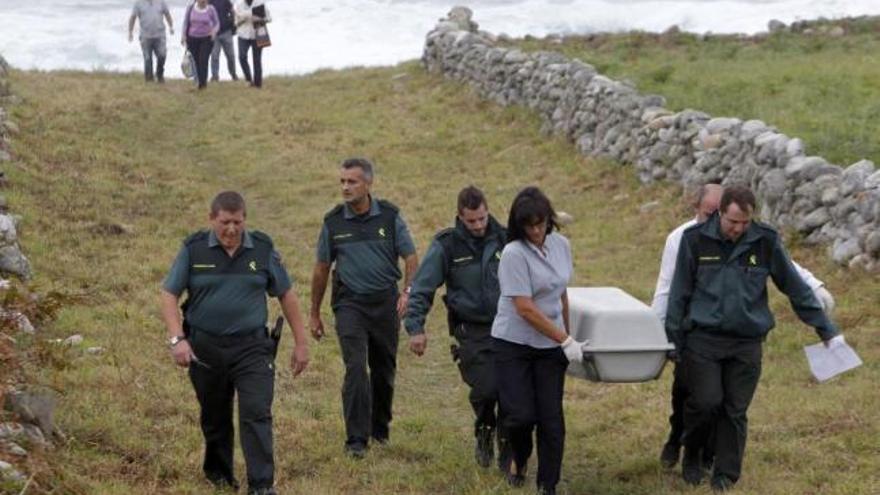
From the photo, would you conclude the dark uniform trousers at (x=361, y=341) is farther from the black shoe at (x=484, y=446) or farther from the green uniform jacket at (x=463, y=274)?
the black shoe at (x=484, y=446)

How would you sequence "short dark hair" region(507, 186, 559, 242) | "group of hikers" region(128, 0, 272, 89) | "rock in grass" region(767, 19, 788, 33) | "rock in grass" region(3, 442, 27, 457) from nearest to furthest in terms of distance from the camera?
"rock in grass" region(3, 442, 27, 457) → "short dark hair" region(507, 186, 559, 242) → "group of hikers" region(128, 0, 272, 89) → "rock in grass" region(767, 19, 788, 33)

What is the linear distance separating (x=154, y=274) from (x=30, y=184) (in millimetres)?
3356

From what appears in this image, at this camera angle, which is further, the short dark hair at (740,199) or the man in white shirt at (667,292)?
the man in white shirt at (667,292)

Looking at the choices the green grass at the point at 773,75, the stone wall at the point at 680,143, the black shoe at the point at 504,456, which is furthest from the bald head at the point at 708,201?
the green grass at the point at 773,75

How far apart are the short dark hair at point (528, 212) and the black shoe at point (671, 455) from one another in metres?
1.87

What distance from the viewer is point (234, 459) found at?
8.83 m

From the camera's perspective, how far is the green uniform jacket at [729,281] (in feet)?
26.1

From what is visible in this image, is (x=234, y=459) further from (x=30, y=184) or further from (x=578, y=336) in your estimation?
(x=30, y=184)

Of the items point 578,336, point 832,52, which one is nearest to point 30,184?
point 578,336

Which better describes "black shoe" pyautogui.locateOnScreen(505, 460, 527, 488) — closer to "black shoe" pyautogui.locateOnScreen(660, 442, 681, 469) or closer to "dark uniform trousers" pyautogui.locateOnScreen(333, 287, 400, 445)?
"black shoe" pyautogui.locateOnScreen(660, 442, 681, 469)

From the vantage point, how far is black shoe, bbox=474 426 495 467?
888 cm

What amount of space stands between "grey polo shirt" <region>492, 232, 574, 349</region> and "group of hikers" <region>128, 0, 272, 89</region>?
1822cm

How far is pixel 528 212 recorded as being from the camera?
7648mm

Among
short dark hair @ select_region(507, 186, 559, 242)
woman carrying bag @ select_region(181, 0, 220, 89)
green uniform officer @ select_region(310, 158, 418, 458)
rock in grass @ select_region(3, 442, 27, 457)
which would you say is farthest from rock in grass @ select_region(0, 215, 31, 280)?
woman carrying bag @ select_region(181, 0, 220, 89)
